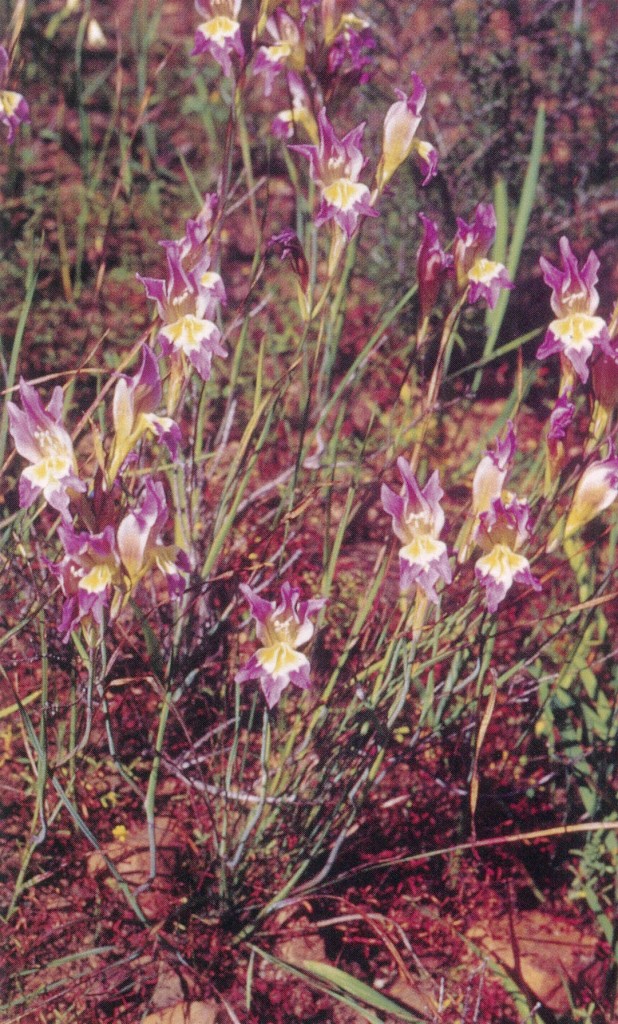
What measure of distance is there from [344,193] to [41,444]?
657mm

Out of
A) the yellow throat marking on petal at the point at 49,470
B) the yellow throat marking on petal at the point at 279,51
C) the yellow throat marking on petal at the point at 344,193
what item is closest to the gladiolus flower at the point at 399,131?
the yellow throat marking on petal at the point at 344,193

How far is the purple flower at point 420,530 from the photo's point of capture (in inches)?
53.6

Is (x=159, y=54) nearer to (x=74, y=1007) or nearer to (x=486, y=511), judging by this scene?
(x=486, y=511)

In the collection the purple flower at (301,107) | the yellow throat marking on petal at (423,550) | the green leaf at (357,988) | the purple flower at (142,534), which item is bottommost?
the green leaf at (357,988)

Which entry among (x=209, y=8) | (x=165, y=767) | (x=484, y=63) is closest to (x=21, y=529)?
(x=165, y=767)

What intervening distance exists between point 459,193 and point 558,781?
5.92ft

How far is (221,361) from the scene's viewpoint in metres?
2.85

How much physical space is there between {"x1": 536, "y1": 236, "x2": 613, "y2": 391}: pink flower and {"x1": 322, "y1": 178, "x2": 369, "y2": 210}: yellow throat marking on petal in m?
0.32

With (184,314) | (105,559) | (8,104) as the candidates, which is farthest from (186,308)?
(8,104)

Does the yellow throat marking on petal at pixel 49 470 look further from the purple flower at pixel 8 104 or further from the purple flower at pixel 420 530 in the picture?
the purple flower at pixel 8 104

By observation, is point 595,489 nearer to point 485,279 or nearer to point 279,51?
point 485,279

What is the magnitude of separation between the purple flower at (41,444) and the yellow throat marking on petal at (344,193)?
0.57 meters

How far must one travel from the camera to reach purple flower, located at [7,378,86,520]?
1.29 metres

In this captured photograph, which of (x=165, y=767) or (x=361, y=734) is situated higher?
(x=361, y=734)
